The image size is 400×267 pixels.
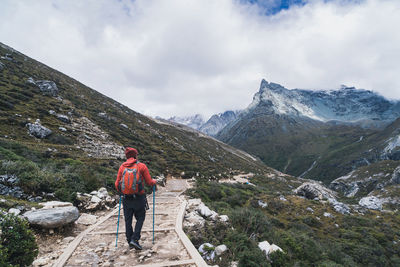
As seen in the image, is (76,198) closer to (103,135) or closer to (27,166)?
(27,166)

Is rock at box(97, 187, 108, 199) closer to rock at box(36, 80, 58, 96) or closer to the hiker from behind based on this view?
the hiker from behind

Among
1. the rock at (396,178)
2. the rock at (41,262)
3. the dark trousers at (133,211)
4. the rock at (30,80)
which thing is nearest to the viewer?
the rock at (41,262)

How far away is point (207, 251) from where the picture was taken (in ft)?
17.1

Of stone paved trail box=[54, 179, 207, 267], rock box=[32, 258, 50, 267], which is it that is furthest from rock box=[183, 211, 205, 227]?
rock box=[32, 258, 50, 267]

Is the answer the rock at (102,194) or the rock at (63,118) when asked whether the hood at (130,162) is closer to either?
the rock at (102,194)

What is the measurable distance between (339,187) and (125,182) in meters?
84.8

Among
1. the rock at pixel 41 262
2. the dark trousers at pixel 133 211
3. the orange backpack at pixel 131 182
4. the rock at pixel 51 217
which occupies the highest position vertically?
the orange backpack at pixel 131 182

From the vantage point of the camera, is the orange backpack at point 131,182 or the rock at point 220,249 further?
the rock at point 220,249

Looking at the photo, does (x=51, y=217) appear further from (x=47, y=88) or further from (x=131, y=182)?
(x=47, y=88)

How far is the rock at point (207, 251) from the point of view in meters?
5.04

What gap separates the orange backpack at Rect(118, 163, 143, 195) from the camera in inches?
171

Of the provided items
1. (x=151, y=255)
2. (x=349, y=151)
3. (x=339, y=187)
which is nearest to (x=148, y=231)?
(x=151, y=255)

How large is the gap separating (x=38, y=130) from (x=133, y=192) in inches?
915

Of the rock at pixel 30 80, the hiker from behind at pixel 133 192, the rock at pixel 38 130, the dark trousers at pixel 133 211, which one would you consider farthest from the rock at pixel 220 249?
the rock at pixel 30 80
